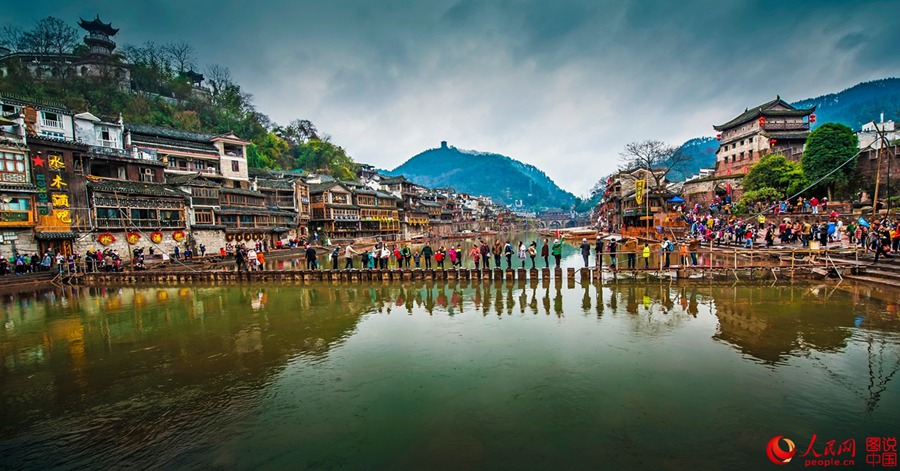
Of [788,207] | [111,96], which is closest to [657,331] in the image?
[788,207]

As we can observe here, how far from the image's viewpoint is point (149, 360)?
1059 cm

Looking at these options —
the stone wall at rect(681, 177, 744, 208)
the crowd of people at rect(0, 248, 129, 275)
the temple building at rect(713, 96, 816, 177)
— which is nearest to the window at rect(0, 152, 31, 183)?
the crowd of people at rect(0, 248, 129, 275)

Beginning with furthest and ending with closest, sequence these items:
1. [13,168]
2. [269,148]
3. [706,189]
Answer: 1. [269,148]
2. [706,189]
3. [13,168]

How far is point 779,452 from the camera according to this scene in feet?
18.8

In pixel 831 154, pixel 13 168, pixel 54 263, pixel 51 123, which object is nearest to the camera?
pixel 13 168

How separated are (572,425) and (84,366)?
1278cm

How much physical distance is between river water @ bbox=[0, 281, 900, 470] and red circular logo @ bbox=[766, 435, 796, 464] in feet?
0.37

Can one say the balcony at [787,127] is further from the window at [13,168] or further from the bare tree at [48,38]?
the bare tree at [48,38]

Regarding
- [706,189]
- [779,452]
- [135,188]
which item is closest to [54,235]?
[135,188]

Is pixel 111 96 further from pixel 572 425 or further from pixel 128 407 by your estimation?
pixel 572 425

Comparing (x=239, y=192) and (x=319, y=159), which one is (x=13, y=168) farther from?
(x=319, y=159)

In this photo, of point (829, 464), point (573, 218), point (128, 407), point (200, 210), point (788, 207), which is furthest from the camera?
point (573, 218)

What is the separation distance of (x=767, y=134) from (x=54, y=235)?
77779 mm

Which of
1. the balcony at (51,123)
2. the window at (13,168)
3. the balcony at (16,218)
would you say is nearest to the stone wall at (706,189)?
the balcony at (16,218)
